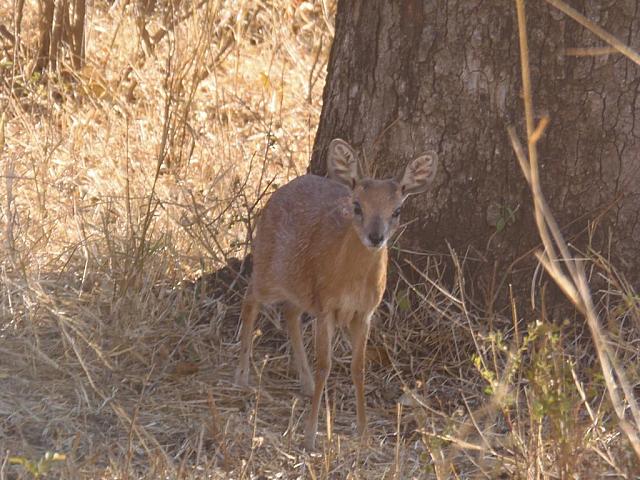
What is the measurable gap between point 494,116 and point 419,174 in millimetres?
645

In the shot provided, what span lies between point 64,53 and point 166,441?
4.65 meters

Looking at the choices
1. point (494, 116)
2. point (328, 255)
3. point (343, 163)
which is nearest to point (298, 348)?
point (328, 255)

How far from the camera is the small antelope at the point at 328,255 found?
4.80 m

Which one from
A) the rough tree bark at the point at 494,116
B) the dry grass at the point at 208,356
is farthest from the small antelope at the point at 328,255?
the rough tree bark at the point at 494,116

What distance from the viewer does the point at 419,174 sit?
4.89m

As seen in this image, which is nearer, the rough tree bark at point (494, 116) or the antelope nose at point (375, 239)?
the antelope nose at point (375, 239)

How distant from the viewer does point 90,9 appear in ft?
32.4

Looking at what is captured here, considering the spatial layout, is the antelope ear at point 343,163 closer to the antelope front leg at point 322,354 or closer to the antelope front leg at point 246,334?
the antelope front leg at point 322,354

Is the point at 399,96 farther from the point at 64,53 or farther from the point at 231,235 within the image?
the point at 64,53

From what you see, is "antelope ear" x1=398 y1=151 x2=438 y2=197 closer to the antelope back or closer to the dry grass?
the antelope back

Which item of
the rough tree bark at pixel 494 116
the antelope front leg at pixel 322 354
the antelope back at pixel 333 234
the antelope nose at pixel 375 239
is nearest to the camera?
the antelope nose at pixel 375 239

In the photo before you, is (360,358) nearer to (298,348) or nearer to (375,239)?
(298,348)

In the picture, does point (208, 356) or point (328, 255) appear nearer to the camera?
point (328, 255)

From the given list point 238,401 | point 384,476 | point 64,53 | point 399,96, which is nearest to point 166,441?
point 238,401
